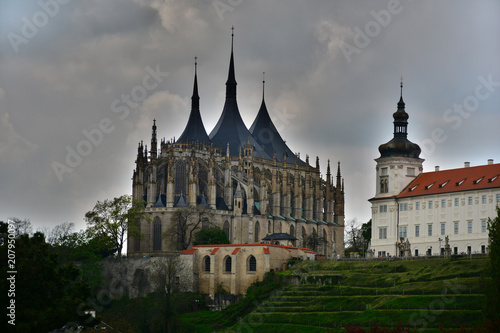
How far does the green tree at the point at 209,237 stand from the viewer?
365 feet

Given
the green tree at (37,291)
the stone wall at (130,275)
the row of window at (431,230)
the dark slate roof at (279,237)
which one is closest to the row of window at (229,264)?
the stone wall at (130,275)

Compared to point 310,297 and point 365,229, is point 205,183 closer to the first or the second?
point 365,229

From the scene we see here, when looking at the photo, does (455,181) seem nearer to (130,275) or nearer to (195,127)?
(130,275)

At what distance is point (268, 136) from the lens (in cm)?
14325

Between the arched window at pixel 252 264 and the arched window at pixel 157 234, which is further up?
the arched window at pixel 157 234

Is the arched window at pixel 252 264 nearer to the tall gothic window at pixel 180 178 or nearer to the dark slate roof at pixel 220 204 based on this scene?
the dark slate roof at pixel 220 204

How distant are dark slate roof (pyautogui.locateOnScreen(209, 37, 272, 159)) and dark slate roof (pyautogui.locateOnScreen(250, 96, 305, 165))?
2225 millimetres

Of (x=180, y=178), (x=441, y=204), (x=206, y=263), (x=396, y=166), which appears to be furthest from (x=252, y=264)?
(x=180, y=178)

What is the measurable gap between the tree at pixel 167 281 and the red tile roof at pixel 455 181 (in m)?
23.5

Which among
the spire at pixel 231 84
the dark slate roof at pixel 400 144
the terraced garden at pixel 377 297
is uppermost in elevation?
the spire at pixel 231 84

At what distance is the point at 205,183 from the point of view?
124000 mm

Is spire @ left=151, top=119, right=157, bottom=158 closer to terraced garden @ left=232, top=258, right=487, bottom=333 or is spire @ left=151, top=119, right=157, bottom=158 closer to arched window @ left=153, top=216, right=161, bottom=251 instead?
arched window @ left=153, top=216, right=161, bottom=251

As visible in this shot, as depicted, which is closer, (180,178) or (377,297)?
(377,297)

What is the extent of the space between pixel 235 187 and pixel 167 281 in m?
26.1
